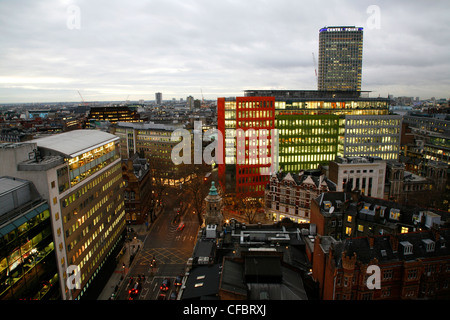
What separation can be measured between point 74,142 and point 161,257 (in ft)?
110

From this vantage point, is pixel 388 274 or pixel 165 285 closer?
pixel 388 274

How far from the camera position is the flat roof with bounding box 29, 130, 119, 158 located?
5396 cm

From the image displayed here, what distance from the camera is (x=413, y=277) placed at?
147 ft

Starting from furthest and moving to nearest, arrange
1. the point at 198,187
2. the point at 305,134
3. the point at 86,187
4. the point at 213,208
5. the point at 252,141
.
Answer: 1. the point at 305,134
2. the point at 252,141
3. the point at 198,187
4. the point at 213,208
5. the point at 86,187

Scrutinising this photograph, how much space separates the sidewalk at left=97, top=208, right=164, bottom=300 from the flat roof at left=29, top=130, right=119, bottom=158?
28.1 meters

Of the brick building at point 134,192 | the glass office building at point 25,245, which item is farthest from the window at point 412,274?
the brick building at point 134,192

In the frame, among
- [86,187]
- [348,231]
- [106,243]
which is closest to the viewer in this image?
[86,187]

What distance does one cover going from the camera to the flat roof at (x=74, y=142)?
54.0 meters

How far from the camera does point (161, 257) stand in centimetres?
7438

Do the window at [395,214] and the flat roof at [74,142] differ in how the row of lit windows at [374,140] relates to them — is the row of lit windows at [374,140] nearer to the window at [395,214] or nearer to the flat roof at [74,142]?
the window at [395,214]

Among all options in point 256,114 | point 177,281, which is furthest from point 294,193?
point 177,281

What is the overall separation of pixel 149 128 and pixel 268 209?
87939 mm

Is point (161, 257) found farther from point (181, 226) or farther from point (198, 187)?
point (198, 187)
